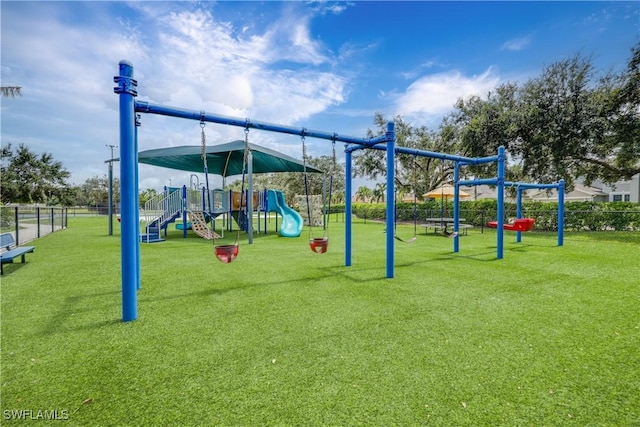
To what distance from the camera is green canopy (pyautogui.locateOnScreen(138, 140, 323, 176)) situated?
12.3m

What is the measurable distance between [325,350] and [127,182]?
3078 millimetres

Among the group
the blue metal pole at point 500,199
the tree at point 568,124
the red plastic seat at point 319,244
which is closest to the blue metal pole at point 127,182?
the red plastic seat at point 319,244

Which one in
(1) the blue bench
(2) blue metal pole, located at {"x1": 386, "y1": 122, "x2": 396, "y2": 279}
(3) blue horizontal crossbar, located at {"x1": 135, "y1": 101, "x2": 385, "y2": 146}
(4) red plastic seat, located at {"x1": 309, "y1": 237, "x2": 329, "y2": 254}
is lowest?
(1) the blue bench

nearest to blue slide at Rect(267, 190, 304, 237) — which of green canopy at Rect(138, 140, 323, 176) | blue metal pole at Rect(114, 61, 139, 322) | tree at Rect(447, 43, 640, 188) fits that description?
green canopy at Rect(138, 140, 323, 176)

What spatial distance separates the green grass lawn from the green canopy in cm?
564

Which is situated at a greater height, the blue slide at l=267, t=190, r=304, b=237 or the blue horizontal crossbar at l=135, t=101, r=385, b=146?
the blue horizontal crossbar at l=135, t=101, r=385, b=146

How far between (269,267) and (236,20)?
6216 millimetres

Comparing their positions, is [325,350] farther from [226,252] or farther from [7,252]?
[7,252]

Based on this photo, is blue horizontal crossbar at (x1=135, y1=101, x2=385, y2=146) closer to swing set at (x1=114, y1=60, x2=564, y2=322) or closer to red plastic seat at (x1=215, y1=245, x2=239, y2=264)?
swing set at (x1=114, y1=60, x2=564, y2=322)

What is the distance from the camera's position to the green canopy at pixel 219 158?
12320 mm

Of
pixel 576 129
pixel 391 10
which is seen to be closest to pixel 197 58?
pixel 391 10

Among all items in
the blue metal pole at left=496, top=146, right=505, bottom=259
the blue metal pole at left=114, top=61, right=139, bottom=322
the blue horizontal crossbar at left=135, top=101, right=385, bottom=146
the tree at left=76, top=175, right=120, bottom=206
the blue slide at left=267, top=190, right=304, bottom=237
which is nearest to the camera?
the blue metal pole at left=114, top=61, right=139, bottom=322

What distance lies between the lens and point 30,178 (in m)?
39.2

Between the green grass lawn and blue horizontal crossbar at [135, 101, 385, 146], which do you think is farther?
blue horizontal crossbar at [135, 101, 385, 146]
